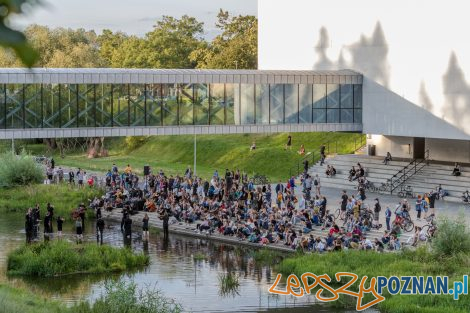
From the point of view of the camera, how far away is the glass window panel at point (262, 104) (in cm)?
4731

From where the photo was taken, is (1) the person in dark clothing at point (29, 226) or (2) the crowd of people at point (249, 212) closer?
(2) the crowd of people at point (249, 212)

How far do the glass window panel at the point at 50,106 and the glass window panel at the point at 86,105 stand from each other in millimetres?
436

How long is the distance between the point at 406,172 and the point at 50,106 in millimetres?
18297

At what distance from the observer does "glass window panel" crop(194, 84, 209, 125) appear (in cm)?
4558

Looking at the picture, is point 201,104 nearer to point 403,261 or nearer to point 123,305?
point 403,261

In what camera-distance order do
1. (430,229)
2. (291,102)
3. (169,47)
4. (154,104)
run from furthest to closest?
(169,47), (291,102), (154,104), (430,229)

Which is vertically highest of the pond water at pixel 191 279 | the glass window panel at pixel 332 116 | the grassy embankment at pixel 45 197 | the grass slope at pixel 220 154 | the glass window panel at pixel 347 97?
the glass window panel at pixel 347 97

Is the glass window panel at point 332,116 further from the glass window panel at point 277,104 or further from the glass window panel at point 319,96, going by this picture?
the glass window panel at point 277,104

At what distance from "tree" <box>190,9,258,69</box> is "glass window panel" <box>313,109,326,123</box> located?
30615mm

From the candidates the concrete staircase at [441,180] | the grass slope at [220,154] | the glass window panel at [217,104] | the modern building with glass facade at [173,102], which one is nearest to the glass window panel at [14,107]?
the modern building with glass facade at [173,102]

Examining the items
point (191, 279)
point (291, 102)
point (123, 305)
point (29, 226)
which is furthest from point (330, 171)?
point (123, 305)

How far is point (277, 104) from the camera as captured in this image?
47781 mm

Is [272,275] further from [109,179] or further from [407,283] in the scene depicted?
[109,179]

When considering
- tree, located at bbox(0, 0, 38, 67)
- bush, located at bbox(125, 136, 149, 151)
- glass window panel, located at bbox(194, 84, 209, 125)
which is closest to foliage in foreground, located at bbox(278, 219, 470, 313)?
glass window panel, located at bbox(194, 84, 209, 125)
